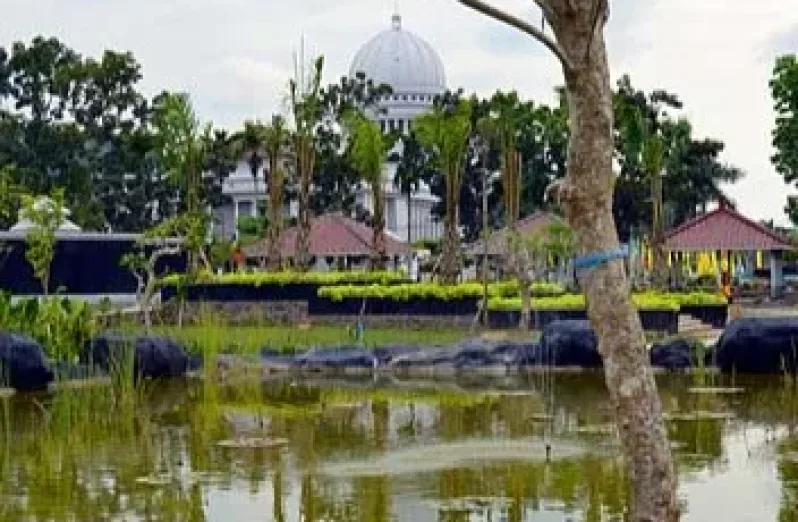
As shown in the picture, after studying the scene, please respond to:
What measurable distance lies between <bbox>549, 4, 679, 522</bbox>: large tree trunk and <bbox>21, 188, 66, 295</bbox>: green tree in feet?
65.9

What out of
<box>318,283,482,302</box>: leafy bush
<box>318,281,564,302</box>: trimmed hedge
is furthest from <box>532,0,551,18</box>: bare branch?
<box>318,283,482,302</box>: leafy bush

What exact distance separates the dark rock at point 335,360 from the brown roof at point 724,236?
1978cm

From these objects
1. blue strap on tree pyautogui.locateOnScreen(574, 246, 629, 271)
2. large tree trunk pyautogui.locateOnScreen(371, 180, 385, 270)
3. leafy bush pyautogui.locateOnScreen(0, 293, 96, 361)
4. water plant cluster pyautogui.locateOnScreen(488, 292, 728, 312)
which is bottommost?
leafy bush pyautogui.locateOnScreen(0, 293, 96, 361)

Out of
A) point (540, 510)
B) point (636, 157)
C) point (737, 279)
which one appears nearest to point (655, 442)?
point (540, 510)

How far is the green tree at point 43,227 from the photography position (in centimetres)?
2438

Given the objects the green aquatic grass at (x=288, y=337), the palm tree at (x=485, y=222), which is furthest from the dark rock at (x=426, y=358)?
the palm tree at (x=485, y=222)

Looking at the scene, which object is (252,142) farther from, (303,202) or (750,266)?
(750,266)

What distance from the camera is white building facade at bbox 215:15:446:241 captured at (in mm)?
57375

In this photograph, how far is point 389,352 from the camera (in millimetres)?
18828

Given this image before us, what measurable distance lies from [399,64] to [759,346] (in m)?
44.8

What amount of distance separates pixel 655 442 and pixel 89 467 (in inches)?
239

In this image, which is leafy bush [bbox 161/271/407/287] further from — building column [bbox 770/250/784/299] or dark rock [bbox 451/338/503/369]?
building column [bbox 770/250/784/299]

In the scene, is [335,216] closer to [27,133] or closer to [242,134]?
[242,134]

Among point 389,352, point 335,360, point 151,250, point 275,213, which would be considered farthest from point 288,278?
point 335,360
